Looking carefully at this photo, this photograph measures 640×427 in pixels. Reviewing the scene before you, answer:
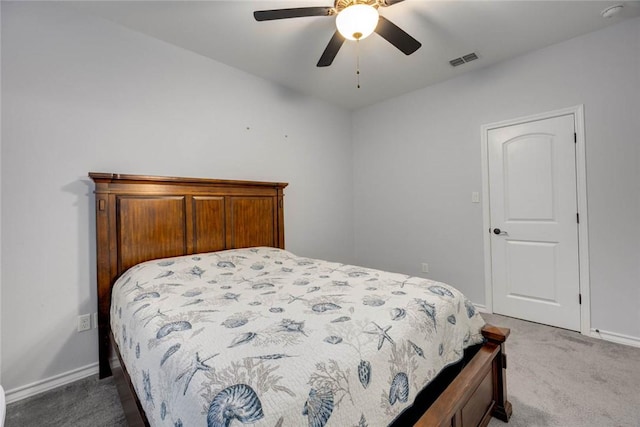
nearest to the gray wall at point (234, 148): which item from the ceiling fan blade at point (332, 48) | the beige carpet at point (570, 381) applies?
the beige carpet at point (570, 381)

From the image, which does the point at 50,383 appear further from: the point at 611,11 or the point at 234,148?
the point at 611,11

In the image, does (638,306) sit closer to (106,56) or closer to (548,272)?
(548,272)

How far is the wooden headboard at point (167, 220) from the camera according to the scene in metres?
2.00

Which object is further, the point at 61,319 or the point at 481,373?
the point at 61,319

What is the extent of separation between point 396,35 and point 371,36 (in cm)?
64

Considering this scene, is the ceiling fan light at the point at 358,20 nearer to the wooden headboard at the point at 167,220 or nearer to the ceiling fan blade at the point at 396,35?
the ceiling fan blade at the point at 396,35

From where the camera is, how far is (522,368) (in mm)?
1970

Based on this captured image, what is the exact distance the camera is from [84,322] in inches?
78.6

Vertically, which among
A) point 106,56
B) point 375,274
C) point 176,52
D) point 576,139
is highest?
point 176,52

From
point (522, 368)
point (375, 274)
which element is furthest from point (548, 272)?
point (375, 274)

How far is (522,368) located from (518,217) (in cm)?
141

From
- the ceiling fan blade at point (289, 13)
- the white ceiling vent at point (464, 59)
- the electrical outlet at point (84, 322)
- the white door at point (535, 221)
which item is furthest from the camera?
the white ceiling vent at point (464, 59)

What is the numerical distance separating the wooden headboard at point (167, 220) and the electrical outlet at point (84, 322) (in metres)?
0.08

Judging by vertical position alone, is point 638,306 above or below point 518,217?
below
